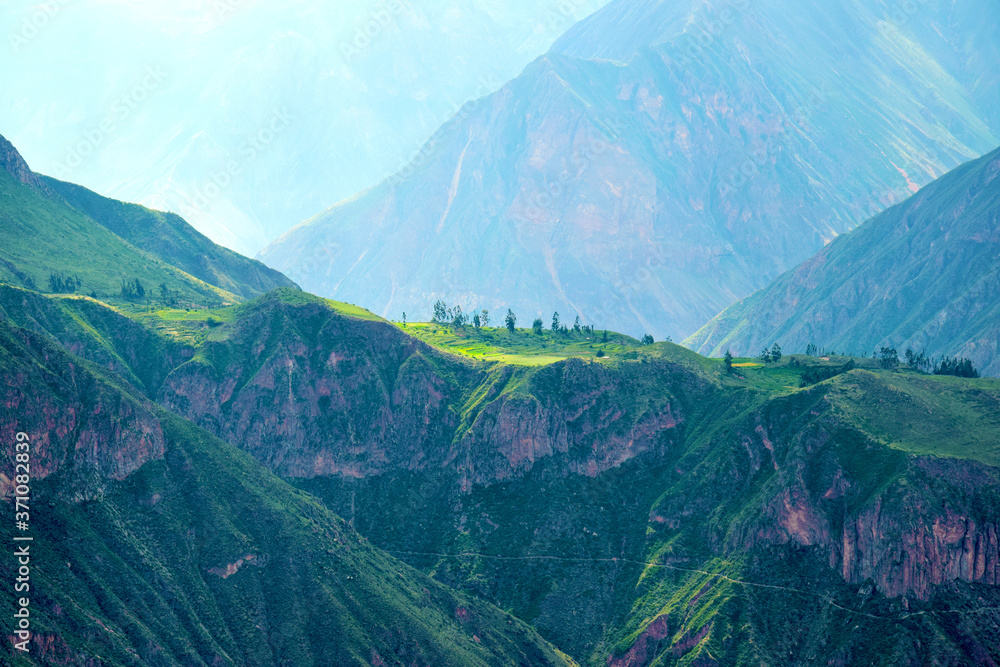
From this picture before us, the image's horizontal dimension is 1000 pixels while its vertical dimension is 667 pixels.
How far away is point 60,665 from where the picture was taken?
199 meters

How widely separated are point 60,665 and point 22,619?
1016 cm

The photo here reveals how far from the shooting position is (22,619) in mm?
197500
